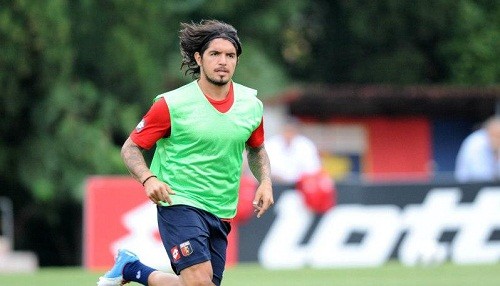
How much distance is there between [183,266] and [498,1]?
27.4 m

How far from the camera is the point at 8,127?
26.8 meters

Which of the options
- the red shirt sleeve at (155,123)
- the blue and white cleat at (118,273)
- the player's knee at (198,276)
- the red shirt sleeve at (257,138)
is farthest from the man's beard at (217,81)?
the blue and white cleat at (118,273)

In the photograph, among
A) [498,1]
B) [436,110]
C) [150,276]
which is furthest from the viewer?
[498,1]

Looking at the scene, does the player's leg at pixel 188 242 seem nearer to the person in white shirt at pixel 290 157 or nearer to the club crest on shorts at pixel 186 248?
the club crest on shorts at pixel 186 248

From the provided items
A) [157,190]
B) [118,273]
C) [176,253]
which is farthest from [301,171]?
[157,190]

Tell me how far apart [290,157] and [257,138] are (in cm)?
1011

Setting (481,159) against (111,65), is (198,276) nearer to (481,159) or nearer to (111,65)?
(481,159)

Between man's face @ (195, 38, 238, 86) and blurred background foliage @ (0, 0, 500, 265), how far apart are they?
1549 cm

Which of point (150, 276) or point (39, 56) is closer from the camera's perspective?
point (150, 276)

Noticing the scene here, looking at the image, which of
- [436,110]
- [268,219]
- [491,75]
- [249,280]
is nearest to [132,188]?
[268,219]

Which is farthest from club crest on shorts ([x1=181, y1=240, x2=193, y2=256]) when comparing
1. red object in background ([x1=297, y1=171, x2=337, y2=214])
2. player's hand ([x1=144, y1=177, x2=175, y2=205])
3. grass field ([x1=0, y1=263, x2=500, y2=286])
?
red object in background ([x1=297, y1=171, x2=337, y2=214])

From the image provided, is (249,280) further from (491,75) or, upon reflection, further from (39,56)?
(491,75)

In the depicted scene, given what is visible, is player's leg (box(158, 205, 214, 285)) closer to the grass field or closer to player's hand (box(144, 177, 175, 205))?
player's hand (box(144, 177, 175, 205))

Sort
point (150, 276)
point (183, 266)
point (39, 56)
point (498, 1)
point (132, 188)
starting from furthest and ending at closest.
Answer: point (498, 1) → point (39, 56) → point (132, 188) → point (150, 276) → point (183, 266)
